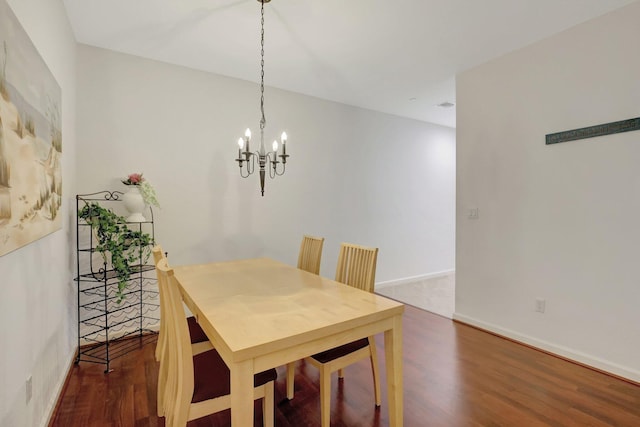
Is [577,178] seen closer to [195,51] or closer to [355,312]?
[355,312]

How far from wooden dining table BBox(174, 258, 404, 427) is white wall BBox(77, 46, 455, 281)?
4.17ft

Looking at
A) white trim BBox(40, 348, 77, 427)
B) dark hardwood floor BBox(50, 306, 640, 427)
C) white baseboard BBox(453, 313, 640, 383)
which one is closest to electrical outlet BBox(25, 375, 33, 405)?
white trim BBox(40, 348, 77, 427)

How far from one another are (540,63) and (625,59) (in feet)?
1.88

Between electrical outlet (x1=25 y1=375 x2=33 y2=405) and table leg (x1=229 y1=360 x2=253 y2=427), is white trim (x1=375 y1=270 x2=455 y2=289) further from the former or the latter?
electrical outlet (x1=25 y1=375 x2=33 y2=405)

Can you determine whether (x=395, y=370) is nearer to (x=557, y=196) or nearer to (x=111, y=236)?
(x=557, y=196)

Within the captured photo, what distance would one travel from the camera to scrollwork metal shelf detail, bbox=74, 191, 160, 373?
2658mm

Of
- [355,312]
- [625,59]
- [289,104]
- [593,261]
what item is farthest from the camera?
[289,104]

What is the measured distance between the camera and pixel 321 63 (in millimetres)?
3139

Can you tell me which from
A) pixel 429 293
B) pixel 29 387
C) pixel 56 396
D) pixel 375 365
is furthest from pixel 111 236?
pixel 429 293

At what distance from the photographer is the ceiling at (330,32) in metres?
2.25

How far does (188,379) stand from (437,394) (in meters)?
1.57

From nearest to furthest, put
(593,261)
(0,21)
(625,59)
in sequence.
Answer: (0,21) < (625,59) < (593,261)

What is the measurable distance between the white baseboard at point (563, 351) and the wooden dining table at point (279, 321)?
1.84 metres

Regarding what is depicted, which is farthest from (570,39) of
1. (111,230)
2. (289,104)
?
(111,230)
